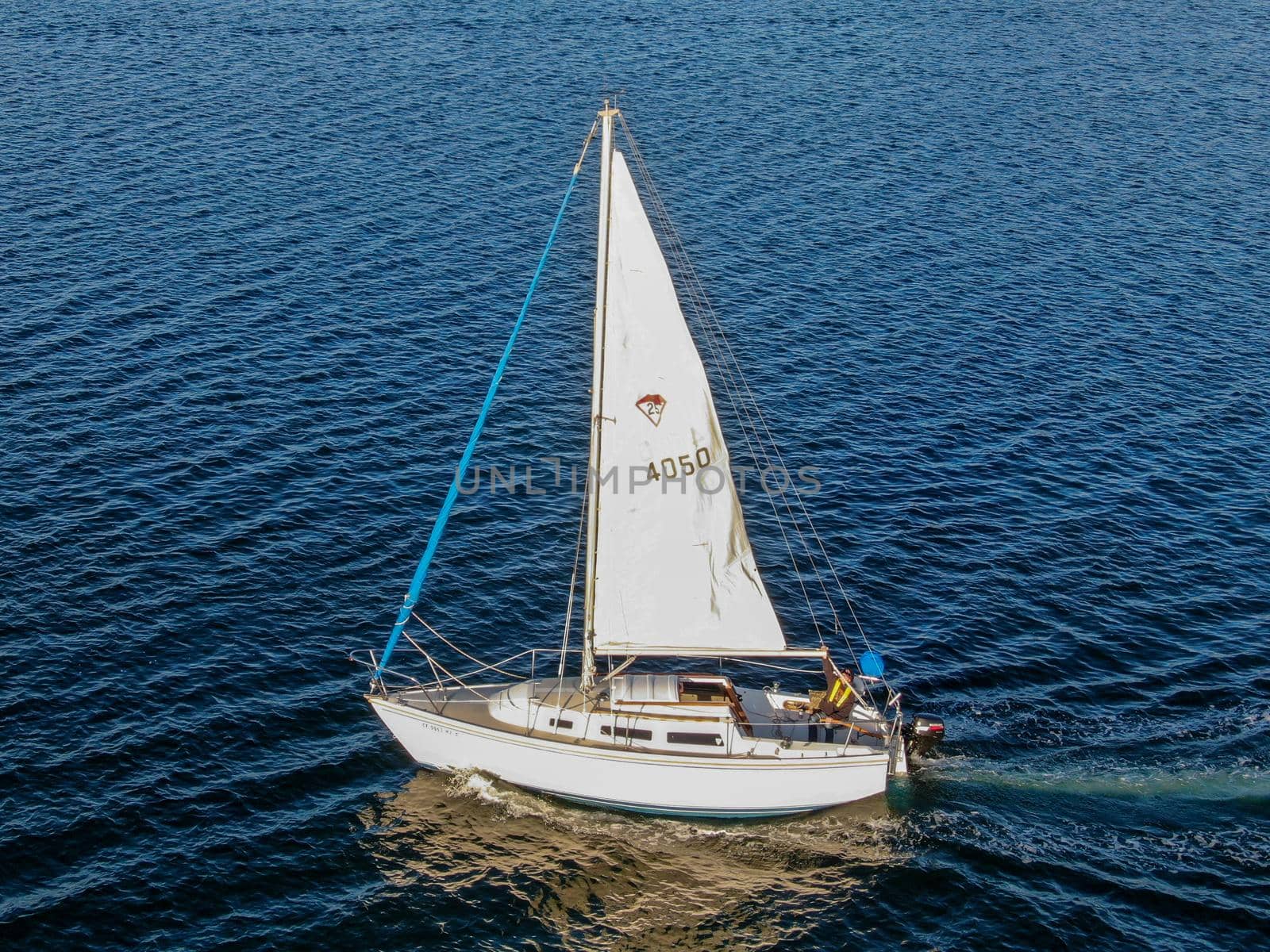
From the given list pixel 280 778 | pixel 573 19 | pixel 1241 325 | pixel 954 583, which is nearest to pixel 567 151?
pixel 573 19

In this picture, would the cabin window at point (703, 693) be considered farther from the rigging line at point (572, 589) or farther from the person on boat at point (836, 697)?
the rigging line at point (572, 589)

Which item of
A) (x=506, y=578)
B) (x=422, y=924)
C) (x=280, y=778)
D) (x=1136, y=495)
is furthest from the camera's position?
(x=1136, y=495)

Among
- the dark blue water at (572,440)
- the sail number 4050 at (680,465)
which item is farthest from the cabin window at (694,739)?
the sail number 4050 at (680,465)

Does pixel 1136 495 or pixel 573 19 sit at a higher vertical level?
pixel 573 19

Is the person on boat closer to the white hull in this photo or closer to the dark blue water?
the white hull

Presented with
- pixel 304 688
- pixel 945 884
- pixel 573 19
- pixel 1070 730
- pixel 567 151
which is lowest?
pixel 945 884

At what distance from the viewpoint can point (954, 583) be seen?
201 feet

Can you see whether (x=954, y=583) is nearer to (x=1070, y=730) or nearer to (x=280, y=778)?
(x=1070, y=730)

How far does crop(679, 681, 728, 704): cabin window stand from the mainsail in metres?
1.88

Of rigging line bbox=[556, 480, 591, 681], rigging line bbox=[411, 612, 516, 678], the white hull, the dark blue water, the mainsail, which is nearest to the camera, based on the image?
the mainsail

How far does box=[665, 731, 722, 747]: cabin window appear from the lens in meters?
47.8

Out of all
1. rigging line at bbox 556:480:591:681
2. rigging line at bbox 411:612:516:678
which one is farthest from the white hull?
rigging line at bbox 411:612:516:678

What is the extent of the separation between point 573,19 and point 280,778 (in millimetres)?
102967

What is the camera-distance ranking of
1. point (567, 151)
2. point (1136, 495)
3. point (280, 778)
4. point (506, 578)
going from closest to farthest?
point (280, 778), point (506, 578), point (1136, 495), point (567, 151)
